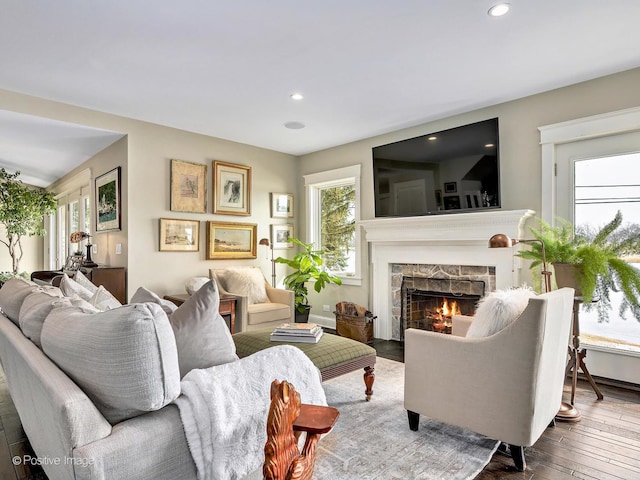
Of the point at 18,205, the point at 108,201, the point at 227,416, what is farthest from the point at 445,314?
the point at 18,205

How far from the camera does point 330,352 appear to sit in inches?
99.3

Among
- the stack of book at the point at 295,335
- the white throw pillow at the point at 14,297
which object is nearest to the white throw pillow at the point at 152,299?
the white throw pillow at the point at 14,297

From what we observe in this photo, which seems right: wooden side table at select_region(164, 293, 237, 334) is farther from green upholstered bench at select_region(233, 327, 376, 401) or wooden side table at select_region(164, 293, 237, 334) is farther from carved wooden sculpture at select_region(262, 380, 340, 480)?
carved wooden sculpture at select_region(262, 380, 340, 480)

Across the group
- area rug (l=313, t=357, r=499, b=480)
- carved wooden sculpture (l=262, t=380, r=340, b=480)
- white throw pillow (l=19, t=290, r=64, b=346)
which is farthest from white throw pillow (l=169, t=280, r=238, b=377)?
area rug (l=313, t=357, r=499, b=480)

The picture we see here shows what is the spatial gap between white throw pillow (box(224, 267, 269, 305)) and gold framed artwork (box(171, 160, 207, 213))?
0.85m

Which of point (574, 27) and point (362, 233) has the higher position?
point (574, 27)

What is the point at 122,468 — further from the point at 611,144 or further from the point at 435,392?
the point at 611,144

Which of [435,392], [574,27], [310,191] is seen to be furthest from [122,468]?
[310,191]

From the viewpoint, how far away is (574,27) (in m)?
2.41

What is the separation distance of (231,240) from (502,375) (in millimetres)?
3668

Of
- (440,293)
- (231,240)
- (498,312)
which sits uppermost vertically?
(231,240)

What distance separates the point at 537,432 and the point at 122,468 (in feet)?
6.20

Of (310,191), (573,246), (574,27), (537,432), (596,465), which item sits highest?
(574,27)

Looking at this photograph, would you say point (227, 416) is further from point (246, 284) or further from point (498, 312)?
point (246, 284)
